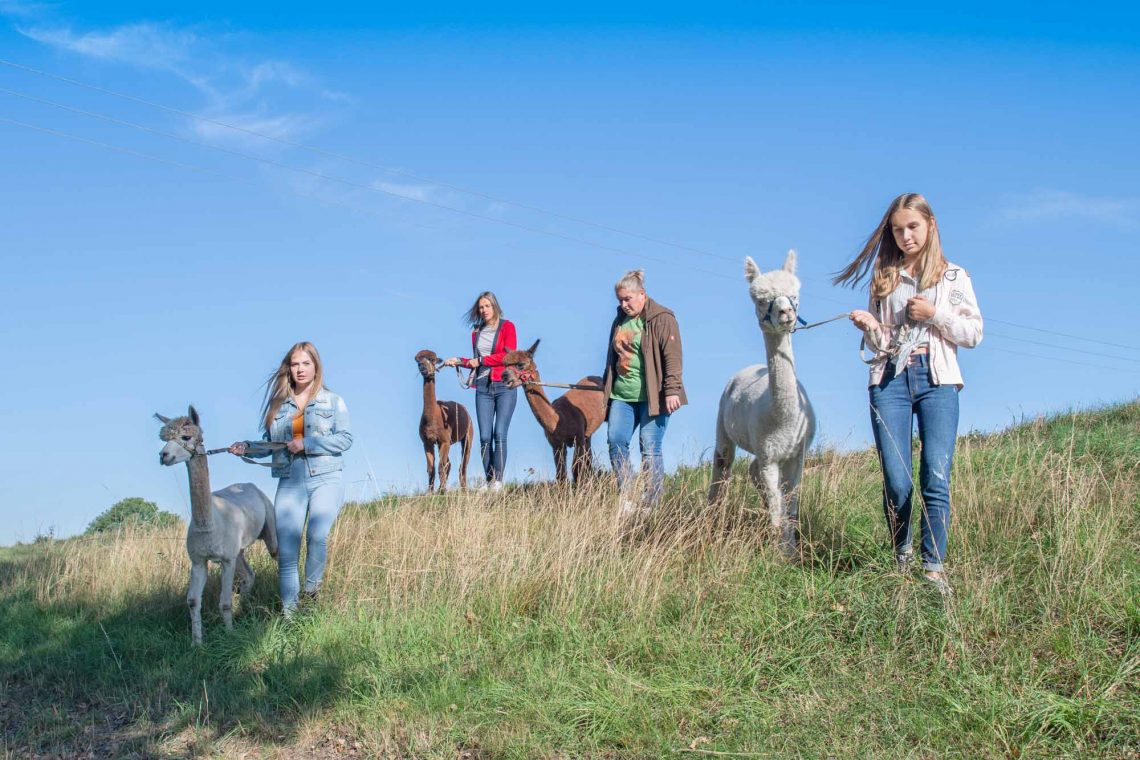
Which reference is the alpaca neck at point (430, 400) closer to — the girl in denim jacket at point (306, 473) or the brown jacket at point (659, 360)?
the brown jacket at point (659, 360)

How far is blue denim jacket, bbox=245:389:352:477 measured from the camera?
777cm

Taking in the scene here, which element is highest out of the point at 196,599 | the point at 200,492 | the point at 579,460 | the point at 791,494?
the point at 579,460

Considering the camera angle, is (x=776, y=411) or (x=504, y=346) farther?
(x=504, y=346)

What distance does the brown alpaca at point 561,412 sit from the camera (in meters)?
12.6

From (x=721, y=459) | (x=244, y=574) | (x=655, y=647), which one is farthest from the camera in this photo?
(x=244, y=574)

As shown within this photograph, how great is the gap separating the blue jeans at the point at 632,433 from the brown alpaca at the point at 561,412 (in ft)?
10.0

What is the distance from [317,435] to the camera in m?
7.75

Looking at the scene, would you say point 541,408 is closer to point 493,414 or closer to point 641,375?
point 493,414

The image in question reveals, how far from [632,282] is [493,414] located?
3303 mm

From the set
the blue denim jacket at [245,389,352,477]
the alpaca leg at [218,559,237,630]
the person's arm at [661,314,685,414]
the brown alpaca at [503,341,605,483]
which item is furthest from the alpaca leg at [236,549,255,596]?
the brown alpaca at [503,341,605,483]

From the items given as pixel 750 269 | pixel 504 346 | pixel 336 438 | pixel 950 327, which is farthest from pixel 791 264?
pixel 504 346

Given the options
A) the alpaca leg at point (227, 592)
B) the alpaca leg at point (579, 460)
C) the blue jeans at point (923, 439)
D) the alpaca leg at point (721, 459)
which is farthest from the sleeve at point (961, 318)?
the alpaca leg at point (227, 592)

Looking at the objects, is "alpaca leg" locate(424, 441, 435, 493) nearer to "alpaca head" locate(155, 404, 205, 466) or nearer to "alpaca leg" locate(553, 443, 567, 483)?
"alpaca leg" locate(553, 443, 567, 483)

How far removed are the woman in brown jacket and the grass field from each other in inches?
26.5
